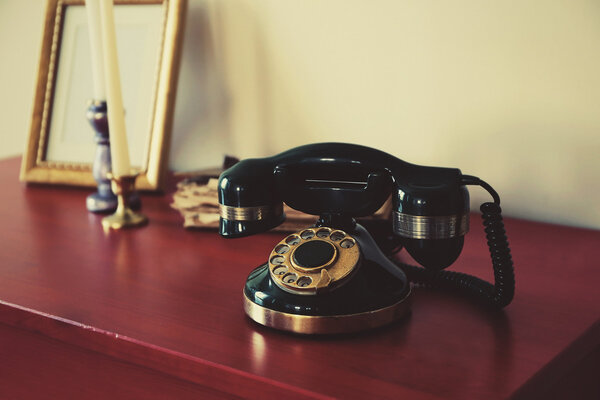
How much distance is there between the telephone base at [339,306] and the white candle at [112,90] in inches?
18.1

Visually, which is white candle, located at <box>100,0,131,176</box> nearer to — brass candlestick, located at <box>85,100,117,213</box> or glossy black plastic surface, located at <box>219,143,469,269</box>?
brass candlestick, located at <box>85,100,117,213</box>

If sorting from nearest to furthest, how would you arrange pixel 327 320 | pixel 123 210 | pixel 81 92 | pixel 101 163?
pixel 327 320 < pixel 123 210 < pixel 101 163 < pixel 81 92

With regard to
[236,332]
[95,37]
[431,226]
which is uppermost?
[95,37]

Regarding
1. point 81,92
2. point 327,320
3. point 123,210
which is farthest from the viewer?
point 81,92

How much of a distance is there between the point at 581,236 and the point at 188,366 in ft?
1.90

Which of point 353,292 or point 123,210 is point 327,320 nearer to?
point 353,292

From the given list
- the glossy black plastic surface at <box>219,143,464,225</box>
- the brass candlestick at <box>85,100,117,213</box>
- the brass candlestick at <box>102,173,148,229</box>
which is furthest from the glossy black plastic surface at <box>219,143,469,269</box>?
the brass candlestick at <box>85,100,117,213</box>

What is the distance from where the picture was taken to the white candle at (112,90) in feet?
3.30

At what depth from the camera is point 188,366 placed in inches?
22.6

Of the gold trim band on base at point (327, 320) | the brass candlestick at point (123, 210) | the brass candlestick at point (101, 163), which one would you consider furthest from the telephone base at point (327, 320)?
the brass candlestick at point (101, 163)

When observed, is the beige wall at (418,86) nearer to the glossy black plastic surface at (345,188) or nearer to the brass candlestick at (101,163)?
the brass candlestick at (101,163)

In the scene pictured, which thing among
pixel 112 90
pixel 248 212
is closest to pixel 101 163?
pixel 112 90

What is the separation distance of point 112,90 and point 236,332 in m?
0.54

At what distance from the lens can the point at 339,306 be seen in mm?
601
